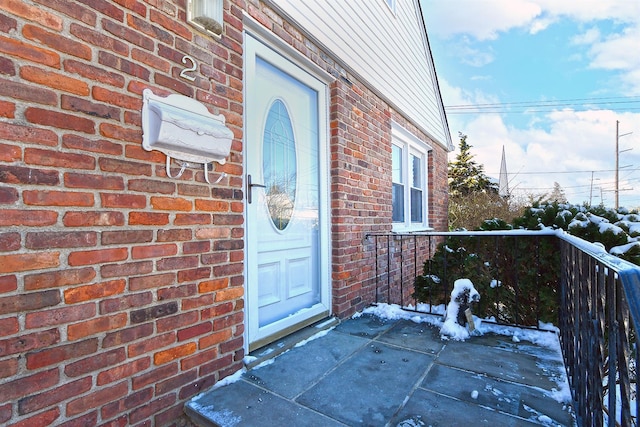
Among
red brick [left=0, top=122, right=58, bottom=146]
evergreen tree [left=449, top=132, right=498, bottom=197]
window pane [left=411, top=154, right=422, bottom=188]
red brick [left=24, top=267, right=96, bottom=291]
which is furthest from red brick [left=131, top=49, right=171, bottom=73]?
evergreen tree [left=449, top=132, right=498, bottom=197]

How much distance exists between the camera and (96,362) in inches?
52.8

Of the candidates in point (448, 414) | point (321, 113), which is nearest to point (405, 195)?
point (321, 113)

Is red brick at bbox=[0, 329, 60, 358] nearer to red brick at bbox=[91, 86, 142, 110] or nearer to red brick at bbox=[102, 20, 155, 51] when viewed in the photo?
red brick at bbox=[91, 86, 142, 110]

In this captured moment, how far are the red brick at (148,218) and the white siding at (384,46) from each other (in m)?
1.76

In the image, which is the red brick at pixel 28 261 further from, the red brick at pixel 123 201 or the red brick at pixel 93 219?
the red brick at pixel 123 201

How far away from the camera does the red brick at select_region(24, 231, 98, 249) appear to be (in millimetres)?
1186

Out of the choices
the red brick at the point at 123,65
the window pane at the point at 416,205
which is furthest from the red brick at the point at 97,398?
the window pane at the point at 416,205

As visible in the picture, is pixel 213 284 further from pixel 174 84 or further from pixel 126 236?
pixel 174 84

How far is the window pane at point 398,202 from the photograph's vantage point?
15.4ft

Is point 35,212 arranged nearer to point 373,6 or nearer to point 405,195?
point 373,6

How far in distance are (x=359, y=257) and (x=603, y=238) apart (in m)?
2.05

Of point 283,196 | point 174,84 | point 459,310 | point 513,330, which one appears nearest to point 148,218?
point 174,84

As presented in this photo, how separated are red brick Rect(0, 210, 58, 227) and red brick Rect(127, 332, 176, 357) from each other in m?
0.64

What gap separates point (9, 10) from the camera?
44.6 inches
